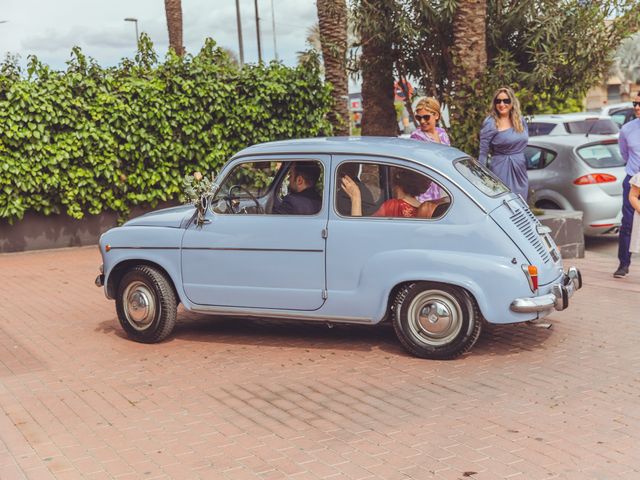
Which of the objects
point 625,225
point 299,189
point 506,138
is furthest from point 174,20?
point 299,189

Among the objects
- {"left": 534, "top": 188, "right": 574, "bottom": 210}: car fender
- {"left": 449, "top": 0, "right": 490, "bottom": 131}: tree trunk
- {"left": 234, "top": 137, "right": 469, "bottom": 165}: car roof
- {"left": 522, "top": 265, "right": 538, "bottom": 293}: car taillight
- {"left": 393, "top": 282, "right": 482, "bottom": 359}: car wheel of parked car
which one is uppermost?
{"left": 449, "top": 0, "right": 490, "bottom": 131}: tree trunk

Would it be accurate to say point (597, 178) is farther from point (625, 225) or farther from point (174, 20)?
point (174, 20)

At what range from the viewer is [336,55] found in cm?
1486

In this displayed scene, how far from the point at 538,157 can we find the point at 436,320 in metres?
6.83

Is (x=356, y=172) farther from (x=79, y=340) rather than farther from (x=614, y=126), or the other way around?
(x=614, y=126)

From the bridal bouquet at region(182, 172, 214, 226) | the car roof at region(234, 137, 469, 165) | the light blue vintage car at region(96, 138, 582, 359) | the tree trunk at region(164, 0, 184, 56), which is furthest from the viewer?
the tree trunk at region(164, 0, 184, 56)

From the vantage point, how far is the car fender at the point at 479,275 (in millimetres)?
6758

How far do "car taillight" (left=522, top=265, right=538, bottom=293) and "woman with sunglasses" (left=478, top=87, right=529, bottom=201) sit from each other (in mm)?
3293

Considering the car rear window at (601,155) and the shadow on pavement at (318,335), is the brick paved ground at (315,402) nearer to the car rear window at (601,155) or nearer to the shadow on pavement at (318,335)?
the shadow on pavement at (318,335)

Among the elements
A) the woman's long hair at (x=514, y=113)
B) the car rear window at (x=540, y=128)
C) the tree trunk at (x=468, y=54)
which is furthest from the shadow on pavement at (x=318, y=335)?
the car rear window at (x=540, y=128)

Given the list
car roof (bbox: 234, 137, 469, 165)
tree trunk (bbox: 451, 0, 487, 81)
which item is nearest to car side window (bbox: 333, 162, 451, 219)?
car roof (bbox: 234, 137, 469, 165)

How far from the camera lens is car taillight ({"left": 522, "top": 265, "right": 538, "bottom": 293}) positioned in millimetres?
6785

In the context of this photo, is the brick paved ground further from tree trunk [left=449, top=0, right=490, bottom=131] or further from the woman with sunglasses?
tree trunk [left=449, top=0, right=490, bottom=131]

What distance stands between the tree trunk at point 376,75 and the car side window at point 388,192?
6.37m
